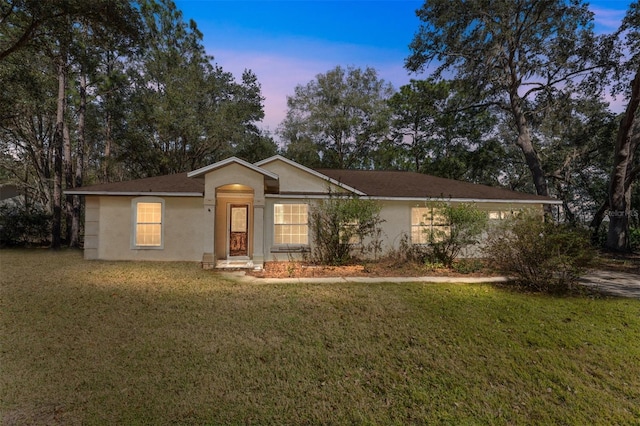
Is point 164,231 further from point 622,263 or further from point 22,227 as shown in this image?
point 622,263

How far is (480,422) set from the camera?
2.94 metres

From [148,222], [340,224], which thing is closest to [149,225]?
[148,222]

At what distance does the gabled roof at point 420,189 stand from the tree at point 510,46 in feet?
22.9

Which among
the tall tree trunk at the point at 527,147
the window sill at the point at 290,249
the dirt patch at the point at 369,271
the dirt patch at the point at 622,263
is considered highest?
the tall tree trunk at the point at 527,147

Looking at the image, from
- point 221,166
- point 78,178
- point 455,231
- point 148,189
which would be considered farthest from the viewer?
point 78,178

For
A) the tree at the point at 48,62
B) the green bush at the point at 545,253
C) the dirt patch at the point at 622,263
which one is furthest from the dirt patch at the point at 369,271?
the tree at the point at 48,62

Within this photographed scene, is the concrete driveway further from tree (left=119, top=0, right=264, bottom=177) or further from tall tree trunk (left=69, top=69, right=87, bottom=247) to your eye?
tall tree trunk (left=69, top=69, right=87, bottom=247)

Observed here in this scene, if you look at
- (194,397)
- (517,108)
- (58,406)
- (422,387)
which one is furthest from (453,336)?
(517,108)

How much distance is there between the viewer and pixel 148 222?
11281mm

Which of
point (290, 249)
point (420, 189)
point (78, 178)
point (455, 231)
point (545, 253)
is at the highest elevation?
point (78, 178)

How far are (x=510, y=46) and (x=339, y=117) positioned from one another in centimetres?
1252

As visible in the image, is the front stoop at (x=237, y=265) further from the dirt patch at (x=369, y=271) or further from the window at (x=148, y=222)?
the window at (x=148, y=222)

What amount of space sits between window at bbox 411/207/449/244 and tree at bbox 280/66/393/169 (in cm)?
1454

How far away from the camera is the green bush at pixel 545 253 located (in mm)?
6555
